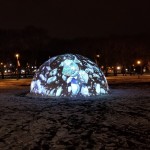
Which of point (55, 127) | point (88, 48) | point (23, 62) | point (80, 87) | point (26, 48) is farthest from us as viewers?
point (23, 62)

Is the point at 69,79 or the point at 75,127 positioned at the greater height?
the point at 69,79

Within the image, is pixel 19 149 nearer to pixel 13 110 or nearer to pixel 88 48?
pixel 13 110

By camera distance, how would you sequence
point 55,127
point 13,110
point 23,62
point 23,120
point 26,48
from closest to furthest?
point 55,127 → point 23,120 → point 13,110 → point 26,48 → point 23,62

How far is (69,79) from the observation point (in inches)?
653

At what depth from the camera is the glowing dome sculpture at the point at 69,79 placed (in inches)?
648

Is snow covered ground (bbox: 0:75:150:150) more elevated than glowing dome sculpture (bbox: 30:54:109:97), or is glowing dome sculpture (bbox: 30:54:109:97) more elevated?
glowing dome sculpture (bbox: 30:54:109:97)

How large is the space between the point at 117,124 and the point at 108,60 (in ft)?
179

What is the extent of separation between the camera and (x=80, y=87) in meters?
16.4

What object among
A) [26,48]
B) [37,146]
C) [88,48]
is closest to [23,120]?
[37,146]

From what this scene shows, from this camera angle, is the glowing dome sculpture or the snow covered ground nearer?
the snow covered ground

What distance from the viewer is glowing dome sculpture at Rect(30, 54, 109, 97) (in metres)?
16.5

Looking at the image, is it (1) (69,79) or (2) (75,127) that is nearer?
(2) (75,127)

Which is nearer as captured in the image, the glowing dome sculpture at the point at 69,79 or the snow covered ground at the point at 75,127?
the snow covered ground at the point at 75,127

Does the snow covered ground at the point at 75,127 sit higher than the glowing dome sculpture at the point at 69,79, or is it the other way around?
the glowing dome sculpture at the point at 69,79
